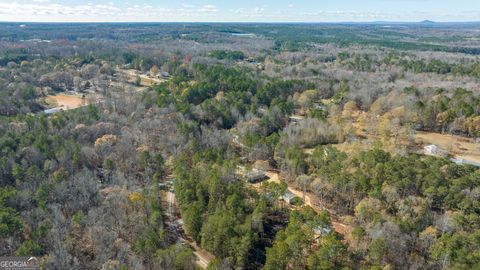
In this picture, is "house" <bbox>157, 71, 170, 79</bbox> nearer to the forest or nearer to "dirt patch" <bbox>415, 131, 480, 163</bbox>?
the forest

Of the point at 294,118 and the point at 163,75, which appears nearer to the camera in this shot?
the point at 294,118

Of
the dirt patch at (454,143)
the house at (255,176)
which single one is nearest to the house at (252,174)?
the house at (255,176)

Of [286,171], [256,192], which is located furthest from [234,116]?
[256,192]

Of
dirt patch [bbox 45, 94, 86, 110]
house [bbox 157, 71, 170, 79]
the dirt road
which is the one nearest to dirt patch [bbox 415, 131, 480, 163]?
the dirt road

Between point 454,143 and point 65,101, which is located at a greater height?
point 65,101

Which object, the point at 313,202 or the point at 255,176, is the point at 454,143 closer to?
the point at 313,202

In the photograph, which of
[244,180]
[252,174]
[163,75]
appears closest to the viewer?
[244,180]

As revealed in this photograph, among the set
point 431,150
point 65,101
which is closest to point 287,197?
point 431,150

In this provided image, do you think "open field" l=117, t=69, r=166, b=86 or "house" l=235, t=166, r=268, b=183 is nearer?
"house" l=235, t=166, r=268, b=183

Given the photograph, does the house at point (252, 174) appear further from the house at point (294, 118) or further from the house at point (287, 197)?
the house at point (294, 118)
